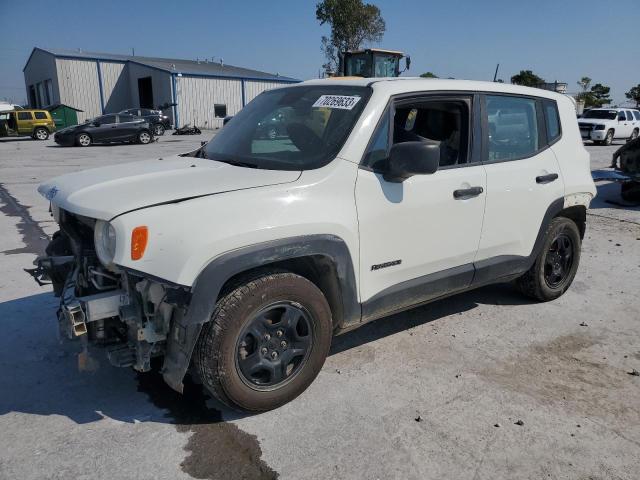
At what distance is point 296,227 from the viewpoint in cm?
282

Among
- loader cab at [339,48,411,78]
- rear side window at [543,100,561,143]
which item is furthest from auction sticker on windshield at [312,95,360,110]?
loader cab at [339,48,411,78]

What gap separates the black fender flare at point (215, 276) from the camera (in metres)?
2.54

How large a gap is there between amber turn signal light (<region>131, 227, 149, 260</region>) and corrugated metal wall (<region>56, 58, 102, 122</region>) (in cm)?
4095

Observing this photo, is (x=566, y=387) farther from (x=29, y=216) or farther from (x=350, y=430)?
(x=29, y=216)

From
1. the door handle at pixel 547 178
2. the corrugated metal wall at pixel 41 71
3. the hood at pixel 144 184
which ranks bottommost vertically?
the door handle at pixel 547 178

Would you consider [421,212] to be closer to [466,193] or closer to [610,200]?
[466,193]

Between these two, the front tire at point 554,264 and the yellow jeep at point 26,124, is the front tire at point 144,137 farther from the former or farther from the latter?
the front tire at point 554,264

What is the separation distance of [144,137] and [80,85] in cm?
1905

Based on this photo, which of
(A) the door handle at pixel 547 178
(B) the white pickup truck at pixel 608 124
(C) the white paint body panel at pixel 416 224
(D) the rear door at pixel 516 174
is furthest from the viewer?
(B) the white pickup truck at pixel 608 124

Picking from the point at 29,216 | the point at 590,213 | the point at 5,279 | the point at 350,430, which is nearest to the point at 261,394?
the point at 350,430

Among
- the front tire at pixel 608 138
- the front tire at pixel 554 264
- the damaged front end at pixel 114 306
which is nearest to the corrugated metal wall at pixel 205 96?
the front tire at pixel 608 138

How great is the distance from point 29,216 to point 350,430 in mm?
6981

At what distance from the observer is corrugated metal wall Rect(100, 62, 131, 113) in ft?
134

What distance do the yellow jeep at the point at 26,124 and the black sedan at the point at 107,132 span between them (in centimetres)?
409
